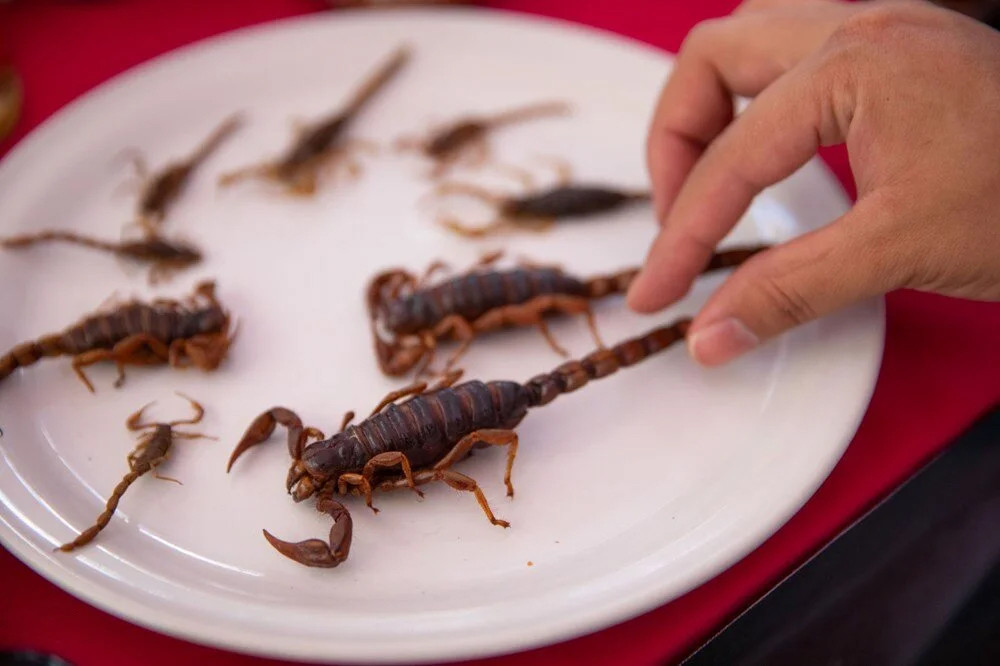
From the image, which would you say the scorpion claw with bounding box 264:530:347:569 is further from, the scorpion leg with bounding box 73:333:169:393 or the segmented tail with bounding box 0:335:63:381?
the segmented tail with bounding box 0:335:63:381

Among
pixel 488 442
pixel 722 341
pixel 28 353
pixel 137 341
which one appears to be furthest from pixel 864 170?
pixel 28 353

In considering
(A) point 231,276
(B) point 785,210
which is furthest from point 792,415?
(A) point 231,276

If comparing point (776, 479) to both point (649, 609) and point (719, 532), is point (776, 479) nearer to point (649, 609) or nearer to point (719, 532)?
point (719, 532)

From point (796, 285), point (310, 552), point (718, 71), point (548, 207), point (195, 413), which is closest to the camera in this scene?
point (310, 552)

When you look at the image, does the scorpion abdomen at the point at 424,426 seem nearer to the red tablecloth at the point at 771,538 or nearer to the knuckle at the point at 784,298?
the red tablecloth at the point at 771,538

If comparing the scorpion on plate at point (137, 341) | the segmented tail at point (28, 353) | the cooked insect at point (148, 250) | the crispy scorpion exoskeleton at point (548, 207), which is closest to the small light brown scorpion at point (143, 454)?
the scorpion on plate at point (137, 341)

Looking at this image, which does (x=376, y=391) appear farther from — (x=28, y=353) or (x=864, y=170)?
(x=864, y=170)
